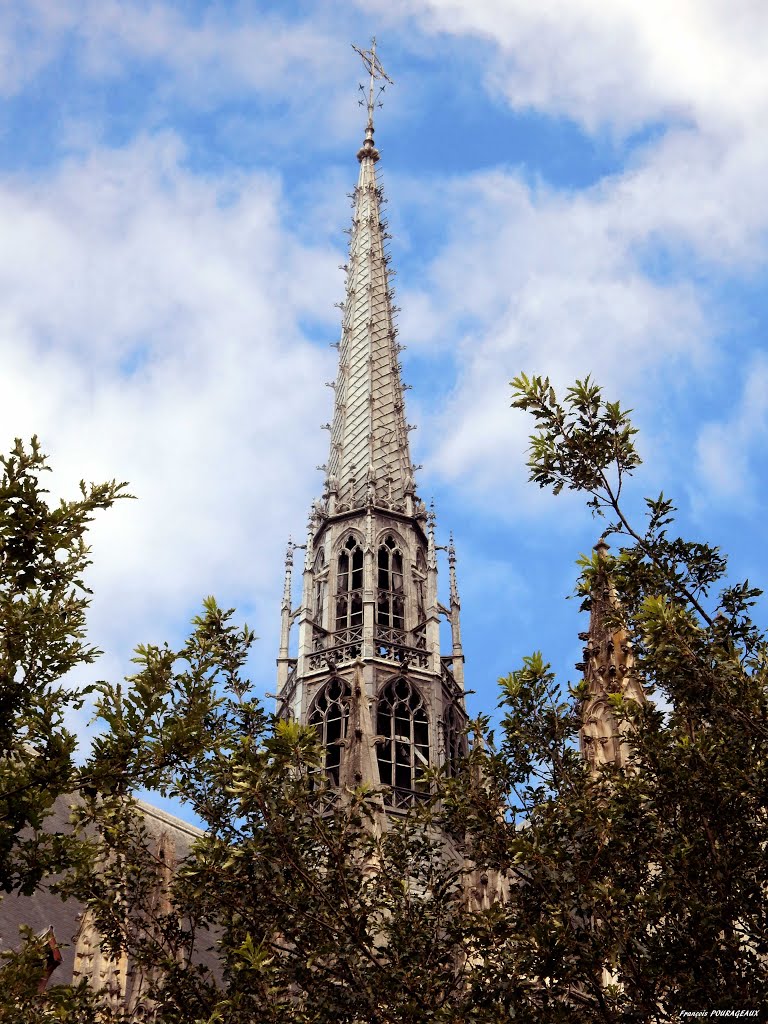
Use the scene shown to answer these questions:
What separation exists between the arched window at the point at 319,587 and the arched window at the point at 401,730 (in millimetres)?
4009

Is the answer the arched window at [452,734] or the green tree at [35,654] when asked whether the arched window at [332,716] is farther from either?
the green tree at [35,654]

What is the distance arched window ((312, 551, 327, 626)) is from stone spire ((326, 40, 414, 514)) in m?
1.95

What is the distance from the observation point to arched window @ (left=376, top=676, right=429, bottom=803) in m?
35.0

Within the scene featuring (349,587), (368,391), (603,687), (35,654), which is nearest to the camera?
(35,654)

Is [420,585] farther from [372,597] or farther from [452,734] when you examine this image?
[452,734]

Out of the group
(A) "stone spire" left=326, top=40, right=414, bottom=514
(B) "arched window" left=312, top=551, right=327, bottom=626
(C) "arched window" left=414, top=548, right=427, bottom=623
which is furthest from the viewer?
(A) "stone spire" left=326, top=40, right=414, bottom=514

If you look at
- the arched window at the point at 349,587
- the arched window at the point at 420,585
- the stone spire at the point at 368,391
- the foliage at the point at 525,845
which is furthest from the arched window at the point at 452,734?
the foliage at the point at 525,845

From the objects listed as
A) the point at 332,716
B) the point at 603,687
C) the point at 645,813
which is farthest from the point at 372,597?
the point at 645,813

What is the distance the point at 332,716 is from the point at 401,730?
2112mm

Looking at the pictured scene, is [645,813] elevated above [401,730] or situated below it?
below

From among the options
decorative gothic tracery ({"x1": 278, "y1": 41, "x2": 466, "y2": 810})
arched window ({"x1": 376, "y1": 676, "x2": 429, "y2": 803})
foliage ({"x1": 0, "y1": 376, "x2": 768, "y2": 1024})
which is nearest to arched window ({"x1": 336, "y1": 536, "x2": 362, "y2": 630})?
decorative gothic tracery ({"x1": 278, "y1": 41, "x2": 466, "y2": 810})

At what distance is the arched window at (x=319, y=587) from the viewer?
40000mm

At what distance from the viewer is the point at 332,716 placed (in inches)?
1427

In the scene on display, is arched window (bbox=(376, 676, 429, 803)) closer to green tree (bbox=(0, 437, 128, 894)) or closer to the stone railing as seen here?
the stone railing
